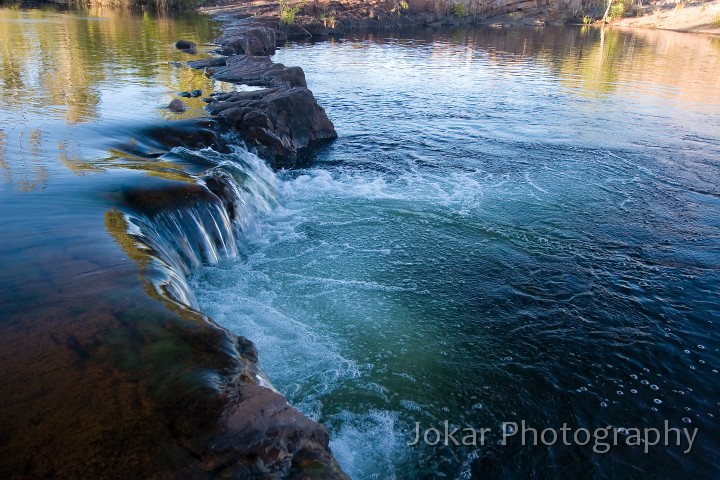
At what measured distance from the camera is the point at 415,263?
9.06m

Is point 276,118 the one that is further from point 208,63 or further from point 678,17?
point 678,17

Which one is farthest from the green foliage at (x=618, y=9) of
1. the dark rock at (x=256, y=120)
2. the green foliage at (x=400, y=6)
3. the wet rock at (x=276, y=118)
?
the dark rock at (x=256, y=120)

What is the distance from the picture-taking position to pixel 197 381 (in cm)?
404

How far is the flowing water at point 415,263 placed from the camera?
5449mm

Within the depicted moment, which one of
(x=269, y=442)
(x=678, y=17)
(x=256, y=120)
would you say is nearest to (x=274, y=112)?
(x=256, y=120)

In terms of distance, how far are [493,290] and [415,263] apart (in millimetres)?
1474

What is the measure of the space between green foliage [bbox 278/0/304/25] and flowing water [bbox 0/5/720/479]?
30.6m

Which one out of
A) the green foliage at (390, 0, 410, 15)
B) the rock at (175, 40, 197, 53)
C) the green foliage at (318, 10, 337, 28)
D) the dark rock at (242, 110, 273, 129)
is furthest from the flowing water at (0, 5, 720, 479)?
the green foliage at (390, 0, 410, 15)

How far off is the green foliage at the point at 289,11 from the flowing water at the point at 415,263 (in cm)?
3060

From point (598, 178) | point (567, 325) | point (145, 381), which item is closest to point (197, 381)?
point (145, 381)

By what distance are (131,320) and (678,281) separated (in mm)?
8329

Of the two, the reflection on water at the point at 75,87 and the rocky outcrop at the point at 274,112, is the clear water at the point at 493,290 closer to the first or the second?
the rocky outcrop at the point at 274,112

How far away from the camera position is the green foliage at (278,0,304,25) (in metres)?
46.3

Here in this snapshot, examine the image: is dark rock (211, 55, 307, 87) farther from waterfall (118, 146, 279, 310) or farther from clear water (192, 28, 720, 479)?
waterfall (118, 146, 279, 310)
